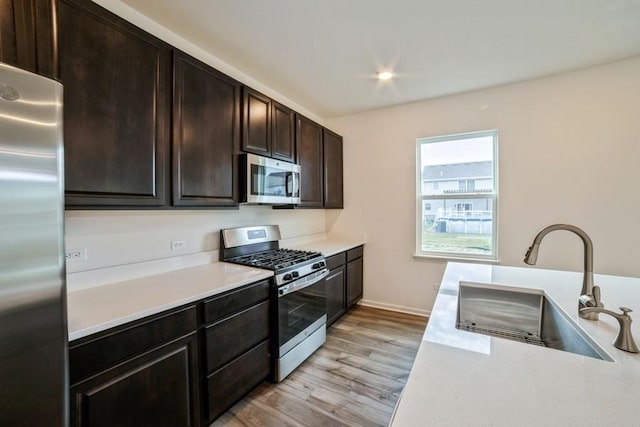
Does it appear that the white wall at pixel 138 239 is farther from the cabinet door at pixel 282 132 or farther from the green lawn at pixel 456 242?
the green lawn at pixel 456 242

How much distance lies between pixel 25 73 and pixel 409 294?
11.8 ft

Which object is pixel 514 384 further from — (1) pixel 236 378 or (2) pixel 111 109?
(2) pixel 111 109

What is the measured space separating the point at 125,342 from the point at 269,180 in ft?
5.04

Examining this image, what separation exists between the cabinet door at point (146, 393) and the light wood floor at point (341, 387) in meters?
0.43

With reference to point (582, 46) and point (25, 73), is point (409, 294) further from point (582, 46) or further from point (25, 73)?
point (25, 73)

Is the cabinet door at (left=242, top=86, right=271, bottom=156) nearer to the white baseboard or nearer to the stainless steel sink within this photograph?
the stainless steel sink

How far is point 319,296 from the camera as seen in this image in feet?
8.27

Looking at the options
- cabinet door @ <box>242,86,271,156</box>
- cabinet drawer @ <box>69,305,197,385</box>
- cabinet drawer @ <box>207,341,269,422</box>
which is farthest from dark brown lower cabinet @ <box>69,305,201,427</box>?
cabinet door @ <box>242,86,271,156</box>

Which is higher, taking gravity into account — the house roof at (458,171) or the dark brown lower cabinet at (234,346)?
the house roof at (458,171)

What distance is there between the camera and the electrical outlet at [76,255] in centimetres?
150

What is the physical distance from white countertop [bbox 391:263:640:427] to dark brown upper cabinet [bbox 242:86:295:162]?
1.91m

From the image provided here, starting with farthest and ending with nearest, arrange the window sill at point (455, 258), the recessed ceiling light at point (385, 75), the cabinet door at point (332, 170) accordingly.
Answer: the cabinet door at point (332, 170) → the window sill at point (455, 258) → the recessed ceiling light at point (385, 75)

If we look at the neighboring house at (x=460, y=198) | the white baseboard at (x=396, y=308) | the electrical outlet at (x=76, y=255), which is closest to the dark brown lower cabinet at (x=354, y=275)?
the white baseboard at (x=396, y=308)

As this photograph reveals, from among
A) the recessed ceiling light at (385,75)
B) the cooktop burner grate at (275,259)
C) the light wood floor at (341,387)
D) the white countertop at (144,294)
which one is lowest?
the light wood floor at (341,387)
